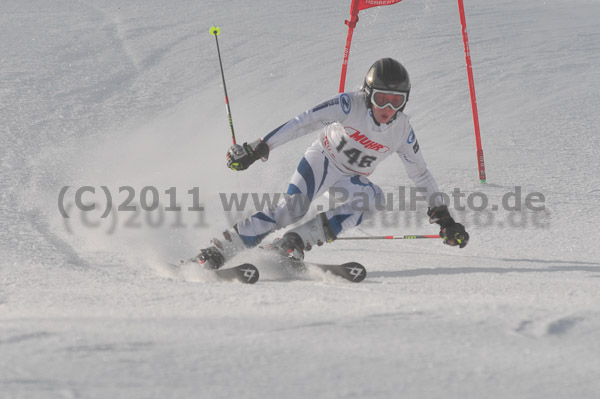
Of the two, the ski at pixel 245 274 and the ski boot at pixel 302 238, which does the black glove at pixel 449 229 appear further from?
the ski at pixel 245 274

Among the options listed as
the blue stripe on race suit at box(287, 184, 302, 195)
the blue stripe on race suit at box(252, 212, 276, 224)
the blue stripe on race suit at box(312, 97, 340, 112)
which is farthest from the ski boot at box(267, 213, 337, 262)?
the blue stripe on race suit at box(312, 97, 340, 112)

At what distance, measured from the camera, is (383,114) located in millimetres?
4312

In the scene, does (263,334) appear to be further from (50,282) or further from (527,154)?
(527,154)

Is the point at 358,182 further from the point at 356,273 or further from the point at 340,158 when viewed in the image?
the point at 356,273

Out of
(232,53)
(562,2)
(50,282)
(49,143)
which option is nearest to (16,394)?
(50,282)

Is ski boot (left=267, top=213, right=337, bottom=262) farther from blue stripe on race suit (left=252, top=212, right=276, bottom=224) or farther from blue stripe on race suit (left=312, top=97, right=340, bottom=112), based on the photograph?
blue stripe on race suit (left=312, top=97, right=340, bottom=112)

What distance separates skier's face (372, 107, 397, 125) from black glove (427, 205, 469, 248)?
71 centimetres

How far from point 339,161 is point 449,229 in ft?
2.83

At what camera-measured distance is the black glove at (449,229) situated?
439cm

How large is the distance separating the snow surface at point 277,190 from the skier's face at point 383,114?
977mm

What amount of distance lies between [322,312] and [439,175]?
15.2ft

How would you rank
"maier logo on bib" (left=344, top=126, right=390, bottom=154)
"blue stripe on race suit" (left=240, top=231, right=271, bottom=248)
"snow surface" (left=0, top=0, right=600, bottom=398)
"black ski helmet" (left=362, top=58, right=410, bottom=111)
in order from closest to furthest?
"snow surface" (left=0, top=0, right=600, bottom=398) < "black ski helmet" (left=362, top=58, right=410, bottom=111) < "blue stripe on race suit" (left=240, top=231, right=271, bottom=248) < "maier logo on bib" (left=344, top=126, right=390, bottom=154)

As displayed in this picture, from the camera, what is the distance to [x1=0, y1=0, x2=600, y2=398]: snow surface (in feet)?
5.85

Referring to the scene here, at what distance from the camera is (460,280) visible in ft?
12.5
